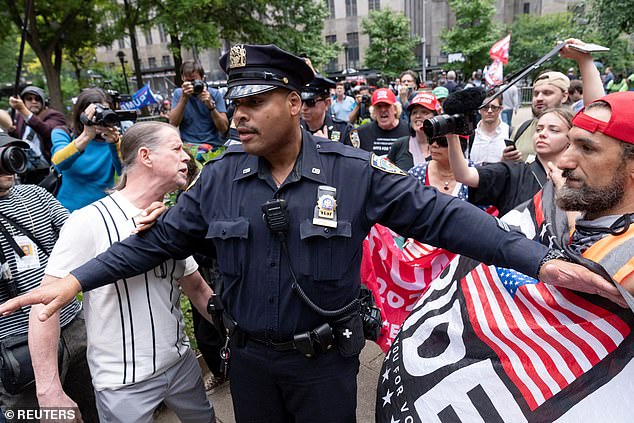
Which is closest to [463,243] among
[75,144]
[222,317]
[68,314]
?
[222,317]

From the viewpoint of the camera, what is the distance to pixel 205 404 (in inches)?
93.2

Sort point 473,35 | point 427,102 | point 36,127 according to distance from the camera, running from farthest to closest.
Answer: point 473,35 → point 36,127 → point 427,102

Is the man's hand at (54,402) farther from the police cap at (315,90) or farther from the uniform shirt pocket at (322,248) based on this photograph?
the police cap at (315,90)

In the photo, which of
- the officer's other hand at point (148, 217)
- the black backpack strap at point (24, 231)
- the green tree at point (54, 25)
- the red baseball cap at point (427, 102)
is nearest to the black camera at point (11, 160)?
the black backpack strap at point (24, 231)

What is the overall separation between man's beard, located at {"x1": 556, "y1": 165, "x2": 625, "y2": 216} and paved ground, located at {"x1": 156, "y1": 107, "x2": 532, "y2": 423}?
2.12 metres

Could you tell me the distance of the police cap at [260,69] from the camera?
1.83 meters

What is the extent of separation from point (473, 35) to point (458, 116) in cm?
3893

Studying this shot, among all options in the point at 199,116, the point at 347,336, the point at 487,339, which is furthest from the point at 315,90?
the point at 487,339

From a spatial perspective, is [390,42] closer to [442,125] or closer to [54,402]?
[442,125]

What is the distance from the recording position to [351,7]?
159ft

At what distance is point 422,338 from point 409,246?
3.43ft

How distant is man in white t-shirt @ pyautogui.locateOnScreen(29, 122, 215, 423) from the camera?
1.91m

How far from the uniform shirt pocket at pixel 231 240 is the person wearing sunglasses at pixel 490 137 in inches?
141

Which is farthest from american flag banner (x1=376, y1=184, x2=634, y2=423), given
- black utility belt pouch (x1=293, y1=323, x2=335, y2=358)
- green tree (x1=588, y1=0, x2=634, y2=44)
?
green tree (x1=588, y1=0, x2=634, y2=44)
